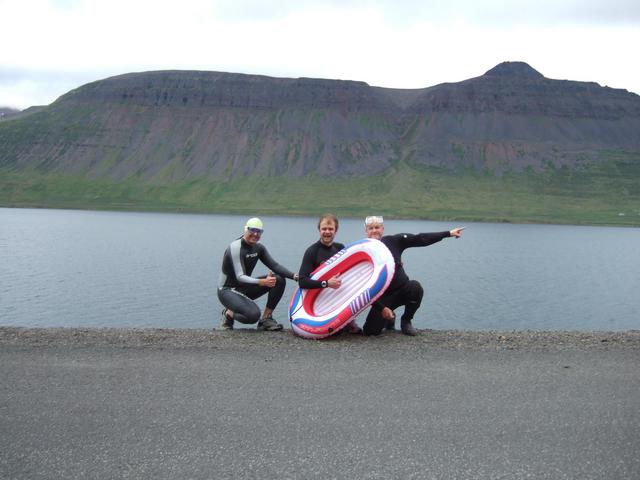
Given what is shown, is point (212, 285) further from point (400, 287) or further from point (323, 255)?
point (400, 287)

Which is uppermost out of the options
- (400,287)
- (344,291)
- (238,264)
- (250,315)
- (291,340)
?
(238,264)

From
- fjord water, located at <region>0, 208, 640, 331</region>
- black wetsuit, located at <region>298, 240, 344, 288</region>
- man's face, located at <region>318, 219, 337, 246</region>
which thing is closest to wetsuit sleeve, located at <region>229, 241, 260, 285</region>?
black wetsuit, located at <region>298, 240, 344, 288</region>

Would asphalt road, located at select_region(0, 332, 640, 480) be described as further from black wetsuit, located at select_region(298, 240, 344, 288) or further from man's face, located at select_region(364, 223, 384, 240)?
man's face, located at select_region(364, 223, 384, 240)

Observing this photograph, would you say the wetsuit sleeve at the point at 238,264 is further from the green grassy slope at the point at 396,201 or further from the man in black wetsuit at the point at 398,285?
the green grassy slope at the point at 396,201

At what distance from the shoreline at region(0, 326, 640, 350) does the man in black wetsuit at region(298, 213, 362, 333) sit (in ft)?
3.11

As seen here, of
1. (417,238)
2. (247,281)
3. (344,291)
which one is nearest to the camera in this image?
(417,238)

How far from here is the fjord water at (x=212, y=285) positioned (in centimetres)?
3181

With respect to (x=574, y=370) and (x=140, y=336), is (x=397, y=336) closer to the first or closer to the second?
(x=574, y=370)

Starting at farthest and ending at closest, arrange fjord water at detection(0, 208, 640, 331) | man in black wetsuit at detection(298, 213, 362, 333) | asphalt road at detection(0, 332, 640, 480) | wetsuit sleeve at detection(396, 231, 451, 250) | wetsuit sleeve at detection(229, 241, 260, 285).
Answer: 1. fjord water at detection(0, 208, 640, 331)
2. wetsuit sleeve at detection(229, 241, 260, 285)
3. wetsuit sleeve at detection(396, 231, 451, 250)
4. man in black wetsuit at detection(298, 213, 362, 333)
5. asphalt road at detection(0, 332, 640, 480)

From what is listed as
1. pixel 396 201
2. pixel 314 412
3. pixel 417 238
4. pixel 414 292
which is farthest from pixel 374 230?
pixel 396 201

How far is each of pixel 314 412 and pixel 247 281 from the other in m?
5.17

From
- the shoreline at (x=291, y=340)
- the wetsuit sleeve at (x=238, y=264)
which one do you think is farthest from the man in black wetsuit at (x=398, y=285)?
the wetsuit sleeve at (x=238, y=264)

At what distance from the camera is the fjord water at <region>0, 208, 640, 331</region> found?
104 ft

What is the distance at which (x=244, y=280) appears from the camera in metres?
12.1
